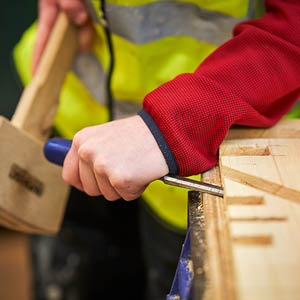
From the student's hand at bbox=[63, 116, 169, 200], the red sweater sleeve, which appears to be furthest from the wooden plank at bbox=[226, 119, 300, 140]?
the student's hand at bbox=[63, 116, 169, 200]

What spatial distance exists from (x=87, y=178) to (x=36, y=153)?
172 millimetres

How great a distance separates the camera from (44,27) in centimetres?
75

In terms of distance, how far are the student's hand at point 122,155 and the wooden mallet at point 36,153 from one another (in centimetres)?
15

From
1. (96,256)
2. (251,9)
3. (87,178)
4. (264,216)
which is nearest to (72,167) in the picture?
(87,178)

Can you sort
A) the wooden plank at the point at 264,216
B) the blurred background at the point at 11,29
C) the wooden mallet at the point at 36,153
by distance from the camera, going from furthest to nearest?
the blurred background at the point at 11,29, the wooden mallet at the point at 36,153, the wooden plank at the point at 264,216

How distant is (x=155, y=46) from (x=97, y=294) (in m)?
0.80

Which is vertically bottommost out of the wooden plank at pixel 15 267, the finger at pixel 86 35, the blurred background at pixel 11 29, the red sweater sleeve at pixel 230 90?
the wooden plank at pixel 15 267

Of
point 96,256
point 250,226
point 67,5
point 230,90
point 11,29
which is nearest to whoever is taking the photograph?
point 250,226

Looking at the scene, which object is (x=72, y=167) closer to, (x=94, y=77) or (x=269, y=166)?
(x=269, y=166)

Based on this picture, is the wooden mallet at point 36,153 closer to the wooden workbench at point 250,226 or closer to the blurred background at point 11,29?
the wooden workbench at point 250,226

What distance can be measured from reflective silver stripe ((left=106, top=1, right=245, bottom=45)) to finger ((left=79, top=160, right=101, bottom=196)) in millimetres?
267

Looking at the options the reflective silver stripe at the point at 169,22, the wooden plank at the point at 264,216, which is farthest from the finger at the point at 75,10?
the wooden plank at the point at 264,216

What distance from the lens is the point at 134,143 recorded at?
1.38 ft

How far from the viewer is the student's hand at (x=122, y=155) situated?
0.41 m
